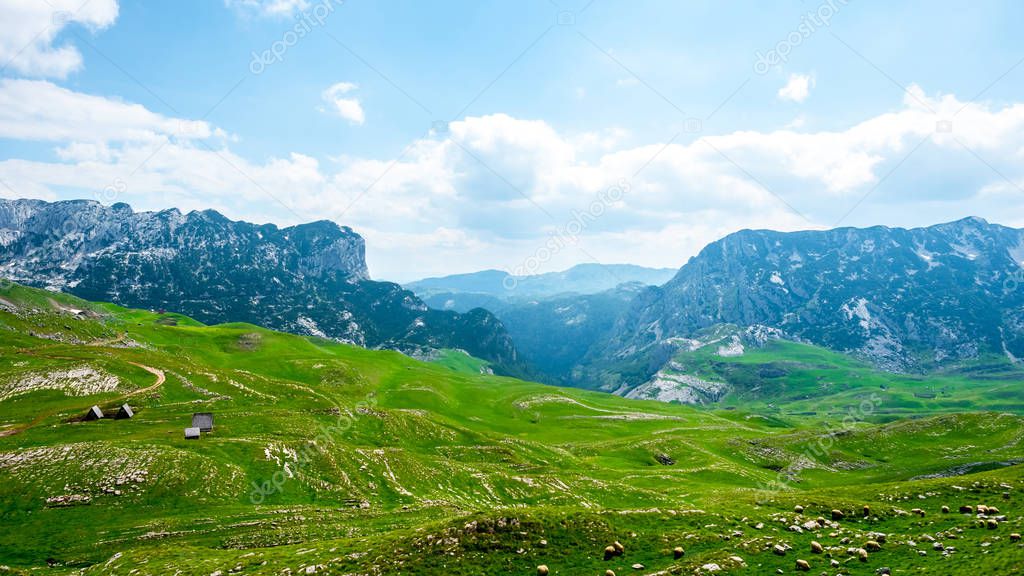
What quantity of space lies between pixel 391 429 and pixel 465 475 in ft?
78.0

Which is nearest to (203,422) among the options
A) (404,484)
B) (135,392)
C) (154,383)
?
(135,392)

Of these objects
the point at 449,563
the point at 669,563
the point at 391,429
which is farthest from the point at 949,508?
the point at 391,429

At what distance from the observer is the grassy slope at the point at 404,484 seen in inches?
1067

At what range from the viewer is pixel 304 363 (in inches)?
5723

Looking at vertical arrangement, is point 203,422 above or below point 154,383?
below

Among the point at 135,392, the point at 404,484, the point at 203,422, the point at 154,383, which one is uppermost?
the point at 154,383

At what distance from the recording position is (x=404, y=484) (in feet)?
191

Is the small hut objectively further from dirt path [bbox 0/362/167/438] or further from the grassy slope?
dirt path [bbox 0/362/167/438]

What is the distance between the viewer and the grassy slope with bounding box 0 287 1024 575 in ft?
88.9

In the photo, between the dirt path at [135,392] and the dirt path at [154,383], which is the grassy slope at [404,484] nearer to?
the dirt path at [135,392]

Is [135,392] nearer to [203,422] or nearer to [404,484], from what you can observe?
[203,422]

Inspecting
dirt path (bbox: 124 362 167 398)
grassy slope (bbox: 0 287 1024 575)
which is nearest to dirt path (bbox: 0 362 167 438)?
dirt path (bbox: 124 362 167 398)

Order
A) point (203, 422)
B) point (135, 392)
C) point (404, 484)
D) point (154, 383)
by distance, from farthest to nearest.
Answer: point (154, 383) < point (135, 392) < point (203, 422) < point (404, 484)

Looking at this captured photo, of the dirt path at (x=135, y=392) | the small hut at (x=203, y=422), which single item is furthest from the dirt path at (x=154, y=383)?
the small hut at (x=203, y=422)
